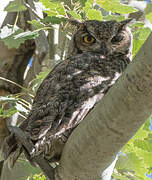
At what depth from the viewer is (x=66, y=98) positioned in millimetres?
1932

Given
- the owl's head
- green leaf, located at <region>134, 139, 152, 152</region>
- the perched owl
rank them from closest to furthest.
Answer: the perched owl, green leaf, located at <region>134, 139, 152, 152</region>, the owl's head

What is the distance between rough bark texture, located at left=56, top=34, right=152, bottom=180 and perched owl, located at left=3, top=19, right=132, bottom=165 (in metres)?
0.22

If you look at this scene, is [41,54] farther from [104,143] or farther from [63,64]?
[104,143]

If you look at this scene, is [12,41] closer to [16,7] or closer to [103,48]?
[16,7]

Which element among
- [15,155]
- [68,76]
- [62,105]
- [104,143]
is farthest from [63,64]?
[104,143]

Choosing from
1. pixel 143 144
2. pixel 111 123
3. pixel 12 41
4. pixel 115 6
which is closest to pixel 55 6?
pixel 115 6

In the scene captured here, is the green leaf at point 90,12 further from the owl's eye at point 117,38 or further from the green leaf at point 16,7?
the green leaf at point 16,7

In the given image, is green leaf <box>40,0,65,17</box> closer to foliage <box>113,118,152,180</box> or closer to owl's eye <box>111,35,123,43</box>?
owl's eye <box>111,35,123,43</box>

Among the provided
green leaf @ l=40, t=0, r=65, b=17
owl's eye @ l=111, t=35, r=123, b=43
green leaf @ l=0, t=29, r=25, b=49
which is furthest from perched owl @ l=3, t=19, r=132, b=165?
green leaf @ l=0, t=29, r=25, b=49

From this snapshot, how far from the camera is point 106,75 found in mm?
2072

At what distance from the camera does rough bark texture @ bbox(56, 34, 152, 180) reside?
4.18 feet

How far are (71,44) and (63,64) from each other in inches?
17.8

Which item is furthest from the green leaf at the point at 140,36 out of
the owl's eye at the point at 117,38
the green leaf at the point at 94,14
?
the green leaf at the point at 94,14

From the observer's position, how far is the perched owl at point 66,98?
70.8 inches
